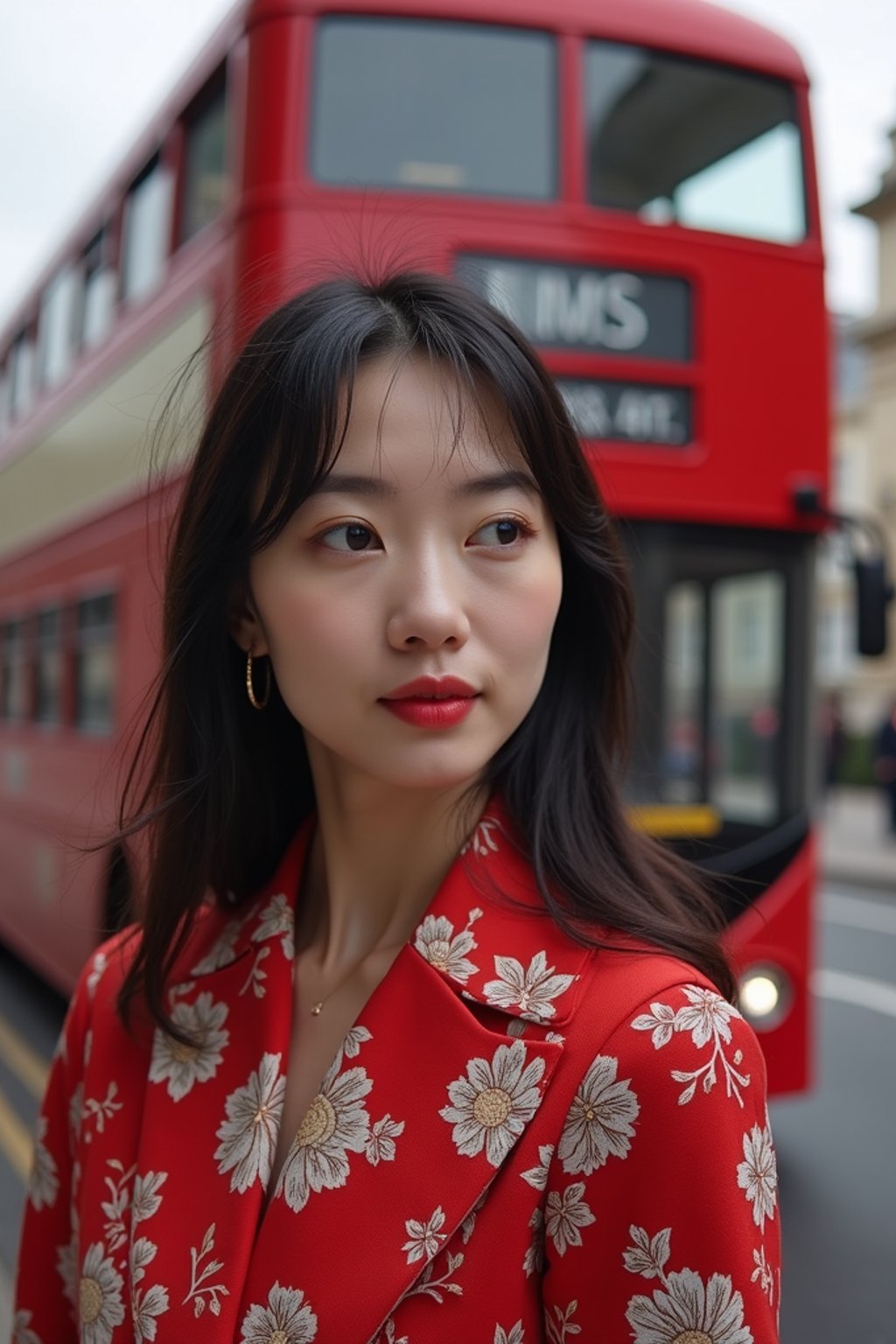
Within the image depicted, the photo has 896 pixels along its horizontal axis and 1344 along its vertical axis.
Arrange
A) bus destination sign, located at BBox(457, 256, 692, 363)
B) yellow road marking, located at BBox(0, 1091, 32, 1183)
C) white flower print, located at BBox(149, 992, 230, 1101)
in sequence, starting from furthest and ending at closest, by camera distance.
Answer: yellow road marking, located at BBox(0, 1091, 32, 1183) < bus destination sign, located at BBox(457, 256, 692, 363) < white flower print, located at BBox(149, 992, 230, 1101)

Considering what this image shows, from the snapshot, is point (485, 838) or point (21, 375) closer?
point (485, 838)

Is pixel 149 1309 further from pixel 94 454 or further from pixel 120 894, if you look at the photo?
pixel 94 454

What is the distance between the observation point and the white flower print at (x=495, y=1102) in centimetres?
119

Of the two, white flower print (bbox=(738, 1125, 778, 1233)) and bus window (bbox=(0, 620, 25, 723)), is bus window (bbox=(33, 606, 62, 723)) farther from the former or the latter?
white flower print (bbox=(738, 1125, 778, 1233))

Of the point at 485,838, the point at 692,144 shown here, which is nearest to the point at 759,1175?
the point at 485,838

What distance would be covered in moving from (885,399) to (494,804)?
28.4 m

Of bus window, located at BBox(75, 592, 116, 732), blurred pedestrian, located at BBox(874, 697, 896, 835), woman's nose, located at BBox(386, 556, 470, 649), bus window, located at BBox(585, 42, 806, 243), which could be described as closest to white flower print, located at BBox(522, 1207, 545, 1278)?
woman's nose, located at BBox(386, 556, 470, 649)

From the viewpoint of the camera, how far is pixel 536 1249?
119 centimetres

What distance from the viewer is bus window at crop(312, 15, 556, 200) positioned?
457cm

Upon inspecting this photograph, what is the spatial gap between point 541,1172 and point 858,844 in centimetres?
1668

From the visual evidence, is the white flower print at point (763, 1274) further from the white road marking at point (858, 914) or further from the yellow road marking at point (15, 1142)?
the white road marking at point (858, 914)

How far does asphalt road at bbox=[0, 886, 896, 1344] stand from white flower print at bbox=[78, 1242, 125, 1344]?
2431 millimetres

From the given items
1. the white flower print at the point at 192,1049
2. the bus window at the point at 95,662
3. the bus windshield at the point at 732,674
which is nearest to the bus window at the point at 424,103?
the bus windshield at the point at 732,674

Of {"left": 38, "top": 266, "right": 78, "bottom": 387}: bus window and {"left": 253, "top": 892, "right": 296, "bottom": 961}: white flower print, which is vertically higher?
{"left": 38, "top": 266, "right": 78, "bottom": 387}: bus window
